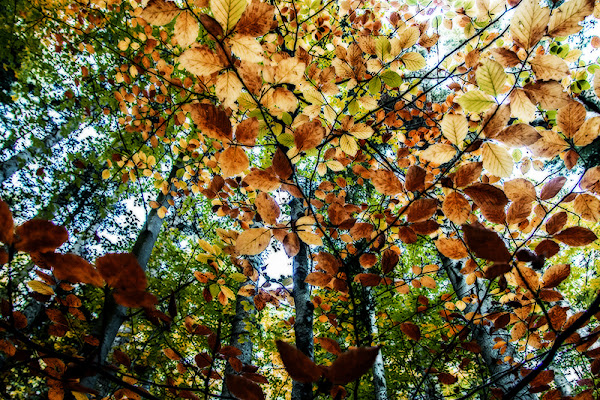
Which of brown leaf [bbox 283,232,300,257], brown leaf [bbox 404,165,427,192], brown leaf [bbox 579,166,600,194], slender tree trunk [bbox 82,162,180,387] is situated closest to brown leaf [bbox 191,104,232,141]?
brown leaf [bbox 283,232,300,257]

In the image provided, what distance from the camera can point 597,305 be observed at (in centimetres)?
42

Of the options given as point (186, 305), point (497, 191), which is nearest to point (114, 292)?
point (497, 191)

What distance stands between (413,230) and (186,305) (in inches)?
286

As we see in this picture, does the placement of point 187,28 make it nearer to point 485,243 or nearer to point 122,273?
point 122,273

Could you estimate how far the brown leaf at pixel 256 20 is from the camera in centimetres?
62

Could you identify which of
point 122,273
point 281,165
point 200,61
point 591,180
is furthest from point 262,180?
point 591,180

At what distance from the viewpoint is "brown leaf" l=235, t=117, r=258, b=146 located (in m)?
0.72

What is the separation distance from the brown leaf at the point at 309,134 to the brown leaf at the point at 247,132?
4.9 inches

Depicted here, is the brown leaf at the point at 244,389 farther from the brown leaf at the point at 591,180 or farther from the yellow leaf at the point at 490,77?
the brown leaf at the point at 591,180

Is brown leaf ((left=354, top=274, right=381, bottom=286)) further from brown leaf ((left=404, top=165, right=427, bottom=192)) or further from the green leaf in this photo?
the green leaf

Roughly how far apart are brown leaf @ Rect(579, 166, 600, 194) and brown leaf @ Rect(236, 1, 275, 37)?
117cm

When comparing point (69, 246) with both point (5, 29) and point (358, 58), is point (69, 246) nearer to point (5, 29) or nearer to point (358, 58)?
point (5, 29)

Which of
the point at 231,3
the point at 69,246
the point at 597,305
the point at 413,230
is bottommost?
the point at 597,305

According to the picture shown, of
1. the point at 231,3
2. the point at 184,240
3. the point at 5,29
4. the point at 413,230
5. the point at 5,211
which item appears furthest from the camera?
the point at 184,240
